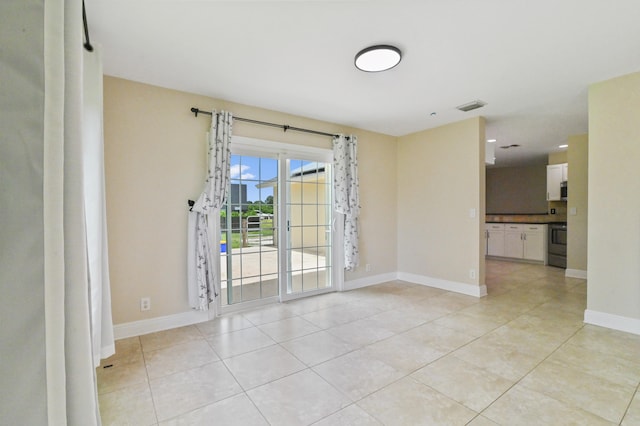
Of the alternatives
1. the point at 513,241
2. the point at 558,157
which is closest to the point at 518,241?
the point at 513,241

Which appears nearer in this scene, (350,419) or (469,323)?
(350,419)

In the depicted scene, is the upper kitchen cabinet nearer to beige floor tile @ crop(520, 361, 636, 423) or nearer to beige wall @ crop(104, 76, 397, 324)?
beige floor tile @ crop(520, 361, 636, 423)

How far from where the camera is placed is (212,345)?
2.62m

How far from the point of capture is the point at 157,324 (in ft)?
9.68

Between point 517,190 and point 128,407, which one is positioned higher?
point 517,190

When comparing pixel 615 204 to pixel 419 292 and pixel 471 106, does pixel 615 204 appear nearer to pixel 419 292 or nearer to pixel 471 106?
pixel 471 106

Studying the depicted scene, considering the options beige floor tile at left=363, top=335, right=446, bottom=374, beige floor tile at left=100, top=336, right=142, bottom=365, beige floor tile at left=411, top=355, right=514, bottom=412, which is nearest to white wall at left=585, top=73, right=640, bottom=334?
beige floor tile at left=411, top=355, right=514, bottom=412

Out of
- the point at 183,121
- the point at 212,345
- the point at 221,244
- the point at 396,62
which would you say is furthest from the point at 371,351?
the point at 183,121

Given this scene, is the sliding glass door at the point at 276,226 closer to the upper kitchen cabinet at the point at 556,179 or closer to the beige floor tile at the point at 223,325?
the beige floor tile at the point at 223,325

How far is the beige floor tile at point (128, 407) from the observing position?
167cm

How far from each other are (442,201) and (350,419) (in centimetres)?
364

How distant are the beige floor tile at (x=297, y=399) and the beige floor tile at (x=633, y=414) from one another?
166 cm

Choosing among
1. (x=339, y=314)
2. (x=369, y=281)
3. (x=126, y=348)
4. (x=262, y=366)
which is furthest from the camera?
(x=369, y=281)

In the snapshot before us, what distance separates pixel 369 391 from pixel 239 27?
2787mm
